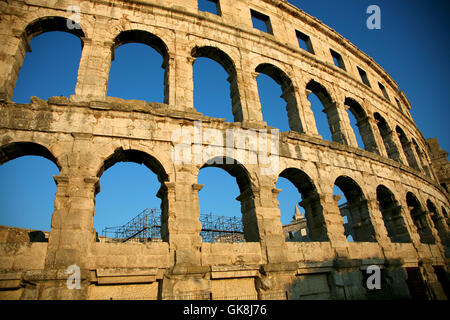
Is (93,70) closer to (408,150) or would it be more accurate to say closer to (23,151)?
(23,151)

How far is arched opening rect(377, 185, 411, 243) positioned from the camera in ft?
35.2

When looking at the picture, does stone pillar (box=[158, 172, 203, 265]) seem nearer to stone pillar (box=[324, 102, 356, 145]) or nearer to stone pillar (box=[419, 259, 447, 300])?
stone pillar (box=[324, 102, 356, 145])

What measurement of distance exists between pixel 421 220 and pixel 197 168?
1159 centimetres

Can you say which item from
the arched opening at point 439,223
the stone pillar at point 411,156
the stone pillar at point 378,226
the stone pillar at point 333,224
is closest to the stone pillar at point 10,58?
the stone pillar at point 333,224

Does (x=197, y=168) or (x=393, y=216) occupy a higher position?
(x=197, y=168)

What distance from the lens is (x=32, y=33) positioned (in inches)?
321

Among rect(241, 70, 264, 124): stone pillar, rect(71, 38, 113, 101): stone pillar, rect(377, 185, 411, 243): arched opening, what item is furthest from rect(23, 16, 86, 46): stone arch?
rect(377, 185, 411, 243): arched opening

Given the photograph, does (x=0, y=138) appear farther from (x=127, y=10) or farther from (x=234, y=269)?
(x=234, y=269)

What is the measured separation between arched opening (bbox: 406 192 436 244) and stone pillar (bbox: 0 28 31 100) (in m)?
15.4

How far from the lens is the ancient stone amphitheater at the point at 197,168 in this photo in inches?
230

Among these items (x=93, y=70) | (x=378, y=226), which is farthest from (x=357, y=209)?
(x=93, y=70)

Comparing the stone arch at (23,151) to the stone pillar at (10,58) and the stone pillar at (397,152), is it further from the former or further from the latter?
the stone pillar at (397,152)

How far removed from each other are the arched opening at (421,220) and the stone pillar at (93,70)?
13357 mm

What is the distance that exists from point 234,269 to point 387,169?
8677 millimetres
